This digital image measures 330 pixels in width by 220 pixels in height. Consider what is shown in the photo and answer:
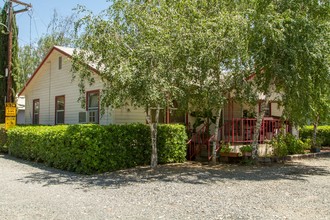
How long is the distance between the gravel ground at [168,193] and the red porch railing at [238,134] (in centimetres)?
232

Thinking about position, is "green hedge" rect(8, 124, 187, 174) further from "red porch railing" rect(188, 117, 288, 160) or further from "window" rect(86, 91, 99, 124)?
"window" rect(86, 91, 99, 124)

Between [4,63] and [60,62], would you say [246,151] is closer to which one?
[60,62]

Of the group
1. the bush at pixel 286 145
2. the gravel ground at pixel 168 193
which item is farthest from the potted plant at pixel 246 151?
the bush at pixel 286 145

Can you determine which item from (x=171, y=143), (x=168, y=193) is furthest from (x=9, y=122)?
(x=168, y=193)

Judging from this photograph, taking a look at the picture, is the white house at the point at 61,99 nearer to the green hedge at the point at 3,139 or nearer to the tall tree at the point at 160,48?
the green hedge at the point at 3,139

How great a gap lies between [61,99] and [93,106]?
3.17 metres

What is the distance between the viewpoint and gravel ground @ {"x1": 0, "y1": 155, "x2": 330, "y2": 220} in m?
6.05

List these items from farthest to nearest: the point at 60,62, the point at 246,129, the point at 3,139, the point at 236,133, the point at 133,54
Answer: the point at 60,62
the point at 3,139
the point at 246,129
the point at 236,133
the point at 133,54

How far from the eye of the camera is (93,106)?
48.1 ft

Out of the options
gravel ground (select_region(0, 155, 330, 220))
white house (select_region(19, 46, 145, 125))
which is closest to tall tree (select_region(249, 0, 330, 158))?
gravel ground (select_region(0, 155, 330, 220))

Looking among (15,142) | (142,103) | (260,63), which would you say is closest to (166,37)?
(142,103)

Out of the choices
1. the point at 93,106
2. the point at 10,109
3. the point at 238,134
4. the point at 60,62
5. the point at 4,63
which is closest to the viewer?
the point at 238,134

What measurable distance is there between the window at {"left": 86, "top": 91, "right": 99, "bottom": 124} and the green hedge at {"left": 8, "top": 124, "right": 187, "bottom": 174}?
248 centimetres

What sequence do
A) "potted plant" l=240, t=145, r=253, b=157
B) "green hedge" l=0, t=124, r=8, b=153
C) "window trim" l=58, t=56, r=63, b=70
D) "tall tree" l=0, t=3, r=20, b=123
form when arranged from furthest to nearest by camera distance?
"tall tree" l=0, t=3, r=20, b=123
"window trim" l=58, t=56, r=63, b=70
"green hedge" l=0, t=124, r=8, b=153
"potted plant" l=240, t=145, r=253, b=157
